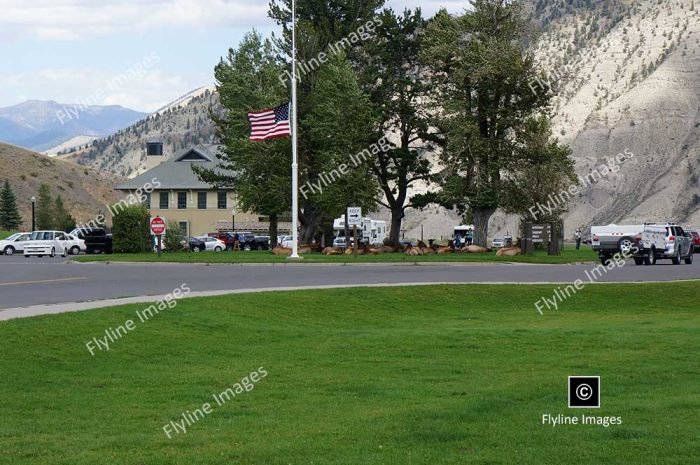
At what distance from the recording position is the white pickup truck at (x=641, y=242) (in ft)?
156

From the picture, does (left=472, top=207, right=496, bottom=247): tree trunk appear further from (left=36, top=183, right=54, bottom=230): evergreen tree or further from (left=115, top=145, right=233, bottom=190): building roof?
(left=36, top=183, right=54, bottom=230): evergreen tree

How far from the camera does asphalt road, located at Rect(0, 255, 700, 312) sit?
2911 centimetres

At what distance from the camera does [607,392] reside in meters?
13.6

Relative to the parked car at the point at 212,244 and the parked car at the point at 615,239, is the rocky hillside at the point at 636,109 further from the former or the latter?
Result: the parked car at the point at 615,239

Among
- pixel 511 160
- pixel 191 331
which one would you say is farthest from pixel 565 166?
pixel 191 331

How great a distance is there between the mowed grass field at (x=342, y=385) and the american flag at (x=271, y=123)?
25150 mm

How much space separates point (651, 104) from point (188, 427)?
114 meters

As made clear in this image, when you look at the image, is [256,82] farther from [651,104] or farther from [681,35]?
[681,35]

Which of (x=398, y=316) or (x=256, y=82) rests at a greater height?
(x=256, y=82)

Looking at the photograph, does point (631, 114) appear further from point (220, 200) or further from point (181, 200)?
point (181, 200)

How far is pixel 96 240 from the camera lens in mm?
71438

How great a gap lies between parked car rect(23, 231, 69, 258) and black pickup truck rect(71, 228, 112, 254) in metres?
1.58

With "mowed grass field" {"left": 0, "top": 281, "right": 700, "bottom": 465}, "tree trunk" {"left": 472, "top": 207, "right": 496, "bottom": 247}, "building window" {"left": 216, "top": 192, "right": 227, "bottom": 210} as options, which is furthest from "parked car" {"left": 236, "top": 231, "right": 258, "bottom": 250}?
"mowed grass field" {"left": 0, "top": 281, "right": 700, "bottom": 465}

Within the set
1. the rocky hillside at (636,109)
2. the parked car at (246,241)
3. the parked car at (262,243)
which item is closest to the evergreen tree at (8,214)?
the parked car at (246,241)
